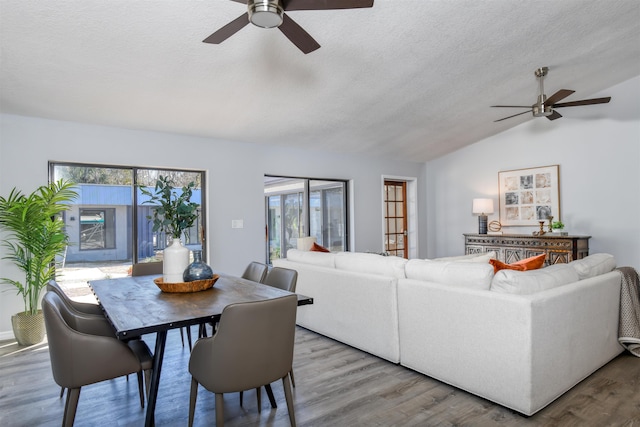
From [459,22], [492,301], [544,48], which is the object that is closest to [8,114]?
[459,22]

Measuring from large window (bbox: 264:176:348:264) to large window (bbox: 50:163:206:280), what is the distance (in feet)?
6.50

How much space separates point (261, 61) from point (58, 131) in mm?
2487

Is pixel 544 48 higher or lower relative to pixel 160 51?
higher

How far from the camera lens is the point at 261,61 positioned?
3477 mm

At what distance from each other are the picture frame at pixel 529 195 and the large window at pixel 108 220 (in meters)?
5.34

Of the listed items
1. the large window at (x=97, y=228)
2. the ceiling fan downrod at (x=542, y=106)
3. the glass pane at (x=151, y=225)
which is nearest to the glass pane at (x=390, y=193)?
the ceiling fan downrod at (x=542, y=106)

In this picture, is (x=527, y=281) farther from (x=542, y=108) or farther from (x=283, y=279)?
(x=542, y=108)

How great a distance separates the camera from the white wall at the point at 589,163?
5121mm

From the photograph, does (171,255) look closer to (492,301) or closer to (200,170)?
(492,301)

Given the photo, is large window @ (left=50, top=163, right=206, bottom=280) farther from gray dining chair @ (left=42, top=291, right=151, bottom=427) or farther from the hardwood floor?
gray dining chair @ (left=42, top=291, right=151, bottom=427)

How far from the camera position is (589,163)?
18.0ft

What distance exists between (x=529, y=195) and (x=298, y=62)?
4679 mm

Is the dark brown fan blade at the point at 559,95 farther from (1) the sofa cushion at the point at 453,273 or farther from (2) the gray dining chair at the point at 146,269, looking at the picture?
(2) the gray dining chair at the point at 146,269

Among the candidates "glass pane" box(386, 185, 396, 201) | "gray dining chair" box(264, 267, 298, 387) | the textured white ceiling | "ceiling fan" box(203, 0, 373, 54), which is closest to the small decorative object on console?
"gray dining chair" box(264, 267, 298, 387)
